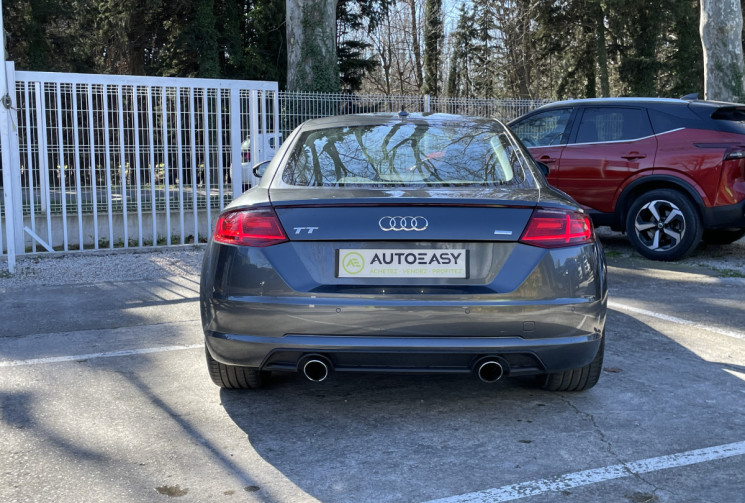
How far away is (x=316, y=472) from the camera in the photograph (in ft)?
10.7

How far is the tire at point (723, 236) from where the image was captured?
970 centimetres

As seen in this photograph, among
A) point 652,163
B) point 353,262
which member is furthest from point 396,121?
point 652,163

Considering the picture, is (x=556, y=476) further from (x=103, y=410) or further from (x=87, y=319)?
(x=87, y=319)

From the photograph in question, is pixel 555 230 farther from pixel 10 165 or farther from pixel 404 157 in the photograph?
pixel 10 165

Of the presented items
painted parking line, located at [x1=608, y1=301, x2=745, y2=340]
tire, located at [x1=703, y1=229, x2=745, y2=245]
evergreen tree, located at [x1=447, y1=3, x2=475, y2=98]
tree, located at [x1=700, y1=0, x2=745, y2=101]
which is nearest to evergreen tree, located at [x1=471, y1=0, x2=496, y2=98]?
evergreen tree, located at [x1=447, y1=3, x2=475, y2=98]

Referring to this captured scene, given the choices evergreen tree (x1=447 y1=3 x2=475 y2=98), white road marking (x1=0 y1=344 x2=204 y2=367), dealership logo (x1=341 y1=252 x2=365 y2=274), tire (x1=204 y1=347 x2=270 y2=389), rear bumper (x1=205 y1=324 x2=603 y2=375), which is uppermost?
evergreen tree (x1=447 y1=3 x2=475 y2=98)

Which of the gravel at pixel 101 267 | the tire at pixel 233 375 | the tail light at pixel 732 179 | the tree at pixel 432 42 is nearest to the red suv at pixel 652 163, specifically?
the tail light at pixel 732 179

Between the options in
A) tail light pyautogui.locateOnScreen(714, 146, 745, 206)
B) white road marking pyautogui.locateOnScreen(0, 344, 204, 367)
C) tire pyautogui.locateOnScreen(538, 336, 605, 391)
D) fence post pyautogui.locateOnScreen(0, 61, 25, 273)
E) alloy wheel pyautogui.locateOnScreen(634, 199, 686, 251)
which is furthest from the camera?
alloy wheel pyautogui.locateOnScreen(634, 199, 686, 251)

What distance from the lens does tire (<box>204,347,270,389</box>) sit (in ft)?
13.6

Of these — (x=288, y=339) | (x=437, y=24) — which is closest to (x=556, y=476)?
(x=288, y=339)

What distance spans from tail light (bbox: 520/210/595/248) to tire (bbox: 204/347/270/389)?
5.31ft

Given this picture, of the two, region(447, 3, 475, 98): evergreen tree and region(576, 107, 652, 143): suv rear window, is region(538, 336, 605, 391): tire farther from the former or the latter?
region(447, 3, 475, 98): evergreen tree

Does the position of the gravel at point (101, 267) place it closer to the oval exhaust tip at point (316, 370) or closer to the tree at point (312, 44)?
the oval exhaust tip at point (316, 370)

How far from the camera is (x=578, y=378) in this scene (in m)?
4.18
